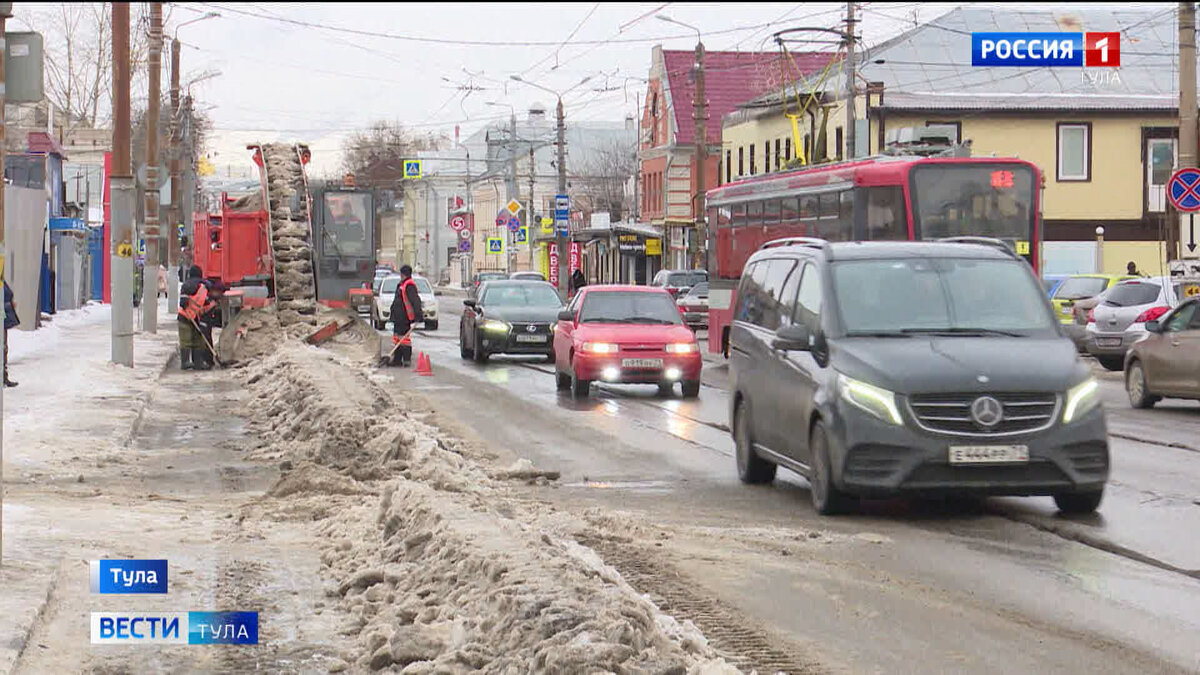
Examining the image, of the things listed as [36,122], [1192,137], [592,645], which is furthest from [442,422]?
[36,122]

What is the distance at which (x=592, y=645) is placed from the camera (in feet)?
21.4

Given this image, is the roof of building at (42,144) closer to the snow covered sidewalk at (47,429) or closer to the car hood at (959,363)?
the snow covered sidewalk at (47,429)

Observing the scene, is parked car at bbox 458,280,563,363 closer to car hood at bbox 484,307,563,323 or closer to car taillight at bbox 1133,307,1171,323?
car hood at bbox 484,307,563,323

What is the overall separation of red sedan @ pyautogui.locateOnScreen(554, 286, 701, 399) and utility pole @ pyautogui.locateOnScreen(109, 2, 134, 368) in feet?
24.8

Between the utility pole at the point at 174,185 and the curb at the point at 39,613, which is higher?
the utility pole at the point at 174,185

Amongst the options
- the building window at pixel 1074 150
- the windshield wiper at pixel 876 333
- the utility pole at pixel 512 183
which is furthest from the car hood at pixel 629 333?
the utility pole at pixel 512 183

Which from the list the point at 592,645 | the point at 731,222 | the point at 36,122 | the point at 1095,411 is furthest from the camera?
the point at 36,122

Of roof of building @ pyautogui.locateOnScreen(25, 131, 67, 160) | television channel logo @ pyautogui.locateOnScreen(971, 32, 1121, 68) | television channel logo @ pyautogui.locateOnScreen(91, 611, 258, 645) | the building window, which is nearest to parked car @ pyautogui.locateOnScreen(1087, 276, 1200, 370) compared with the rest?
television channel logo @ pyautogui.locateOnScreen(971, 32, 1121, 68)

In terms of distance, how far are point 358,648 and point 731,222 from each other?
24718 millimetres

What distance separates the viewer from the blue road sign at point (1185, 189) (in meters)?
26.2

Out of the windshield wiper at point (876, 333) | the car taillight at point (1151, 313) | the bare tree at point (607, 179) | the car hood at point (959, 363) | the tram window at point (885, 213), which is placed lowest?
the car taillight at point (1151, 313)

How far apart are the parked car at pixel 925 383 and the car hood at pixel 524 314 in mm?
18269

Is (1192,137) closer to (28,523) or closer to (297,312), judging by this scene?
(297,312)

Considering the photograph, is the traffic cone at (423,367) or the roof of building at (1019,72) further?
the roof of building at (1019,72)
